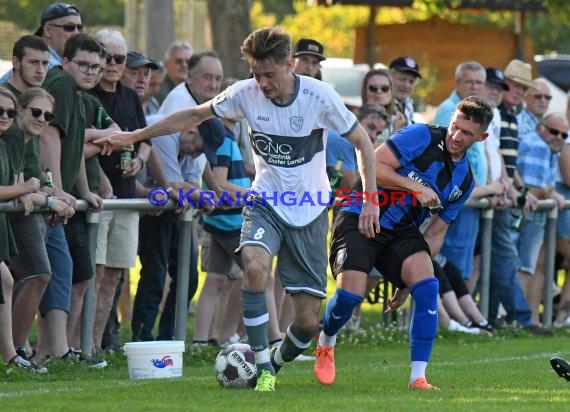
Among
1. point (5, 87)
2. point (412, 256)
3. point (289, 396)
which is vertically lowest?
point (289, 396)

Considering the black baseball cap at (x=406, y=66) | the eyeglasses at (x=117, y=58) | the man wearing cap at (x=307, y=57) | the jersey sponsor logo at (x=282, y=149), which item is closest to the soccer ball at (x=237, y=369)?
the jersey sponsor logo at (x=282, y=149)

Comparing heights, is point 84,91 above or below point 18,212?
above

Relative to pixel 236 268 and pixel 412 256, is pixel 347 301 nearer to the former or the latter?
pixel 412 256

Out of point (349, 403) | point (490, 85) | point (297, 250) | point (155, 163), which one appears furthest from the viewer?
point (490, 85)

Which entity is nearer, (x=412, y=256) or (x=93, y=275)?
(x=412, y=256)

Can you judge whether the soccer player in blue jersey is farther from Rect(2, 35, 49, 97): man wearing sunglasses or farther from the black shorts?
Rect(2, 35, 49, 97): man wearing sunglasses

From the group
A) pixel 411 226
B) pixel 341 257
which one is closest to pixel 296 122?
pixel 341 257

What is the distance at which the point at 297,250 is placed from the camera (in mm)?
10164

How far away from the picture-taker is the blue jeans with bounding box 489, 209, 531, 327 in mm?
15828

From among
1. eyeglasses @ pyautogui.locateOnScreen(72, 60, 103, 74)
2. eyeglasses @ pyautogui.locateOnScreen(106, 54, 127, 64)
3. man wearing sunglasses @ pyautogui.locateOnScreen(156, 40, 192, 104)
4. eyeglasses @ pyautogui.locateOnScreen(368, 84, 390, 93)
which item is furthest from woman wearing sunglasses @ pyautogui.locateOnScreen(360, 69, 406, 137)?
eyeglasses @ pyautogui.locateOnScreen(72, 60, 103, 74)

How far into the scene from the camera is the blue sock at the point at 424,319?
10.2 metres

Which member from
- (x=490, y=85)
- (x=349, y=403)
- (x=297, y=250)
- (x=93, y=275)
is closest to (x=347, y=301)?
(x=297, y=250)

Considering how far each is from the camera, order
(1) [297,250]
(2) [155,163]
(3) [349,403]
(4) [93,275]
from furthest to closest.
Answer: (2) [155,163], (4) [93,275], (1) [297,250], (3) [349,403]

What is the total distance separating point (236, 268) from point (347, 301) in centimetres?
335
